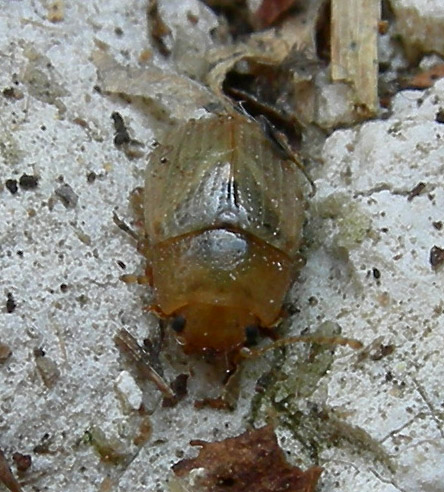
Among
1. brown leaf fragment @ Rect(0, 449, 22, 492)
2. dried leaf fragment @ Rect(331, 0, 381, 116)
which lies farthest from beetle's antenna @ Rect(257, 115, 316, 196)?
brown leaf fragment @ Rect(0, 449, 22, 492)

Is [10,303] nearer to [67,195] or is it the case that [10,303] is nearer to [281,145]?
[67,195]

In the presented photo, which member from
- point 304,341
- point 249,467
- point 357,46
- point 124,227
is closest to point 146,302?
point 124,227

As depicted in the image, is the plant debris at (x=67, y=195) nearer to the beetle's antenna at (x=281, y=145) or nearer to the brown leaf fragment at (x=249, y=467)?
the beetle's antenna at (x=281, y=145)

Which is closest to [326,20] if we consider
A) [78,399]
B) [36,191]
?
[36,191]

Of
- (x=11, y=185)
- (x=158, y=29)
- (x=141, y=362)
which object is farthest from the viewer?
(x=158, y=29)

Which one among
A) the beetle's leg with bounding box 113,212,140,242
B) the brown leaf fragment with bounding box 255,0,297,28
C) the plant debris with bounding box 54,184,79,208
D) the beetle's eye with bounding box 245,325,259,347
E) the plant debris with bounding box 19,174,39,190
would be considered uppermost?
the brown leaf fragment with bounding box 255,0,297,28

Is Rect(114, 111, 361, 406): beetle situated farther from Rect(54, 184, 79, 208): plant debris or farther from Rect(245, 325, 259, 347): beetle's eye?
Rect(54, 184, 79, 208): plant debris

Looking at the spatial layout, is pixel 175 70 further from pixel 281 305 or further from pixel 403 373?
pixel 403 373

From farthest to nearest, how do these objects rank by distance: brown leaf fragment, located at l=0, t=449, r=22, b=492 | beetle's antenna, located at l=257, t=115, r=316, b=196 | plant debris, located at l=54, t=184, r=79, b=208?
1. beetle's antenna, located at l=257, t=115, r=316, b=196
2. plant debris, located at l=54, t=184, r=79, b=208
3. brown leaf fragment, located at l=0, t=449, r=22, b=492
